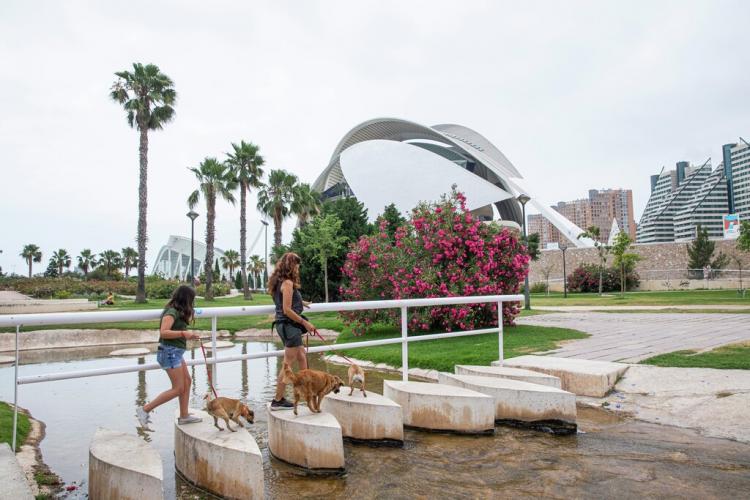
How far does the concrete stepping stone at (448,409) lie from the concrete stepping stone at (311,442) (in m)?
1.06

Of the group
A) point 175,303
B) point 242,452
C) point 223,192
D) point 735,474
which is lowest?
point 735,474

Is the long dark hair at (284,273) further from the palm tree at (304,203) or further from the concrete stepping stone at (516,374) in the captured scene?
the palm tree at (304,203)

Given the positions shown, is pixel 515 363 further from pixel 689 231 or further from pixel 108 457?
pixel 689 231

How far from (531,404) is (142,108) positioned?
30.0m

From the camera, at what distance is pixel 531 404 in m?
4.58

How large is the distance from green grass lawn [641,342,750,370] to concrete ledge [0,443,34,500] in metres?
6.37

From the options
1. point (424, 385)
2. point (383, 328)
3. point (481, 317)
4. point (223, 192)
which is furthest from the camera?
point (223, 192)

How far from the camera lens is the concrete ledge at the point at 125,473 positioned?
2699 mm

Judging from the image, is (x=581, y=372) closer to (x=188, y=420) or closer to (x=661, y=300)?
(x=188, y=420)

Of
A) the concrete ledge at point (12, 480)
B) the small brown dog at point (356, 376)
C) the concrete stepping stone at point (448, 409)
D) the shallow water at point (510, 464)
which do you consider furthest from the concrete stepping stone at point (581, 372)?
the concrete ledge at point (12, 480)

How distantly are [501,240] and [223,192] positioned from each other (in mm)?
26815

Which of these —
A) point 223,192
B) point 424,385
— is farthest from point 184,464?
point 223,192

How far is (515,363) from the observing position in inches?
244

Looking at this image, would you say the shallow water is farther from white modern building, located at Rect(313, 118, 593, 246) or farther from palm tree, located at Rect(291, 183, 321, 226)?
white modern building, located at Rect(313, 118, 593, 246)
